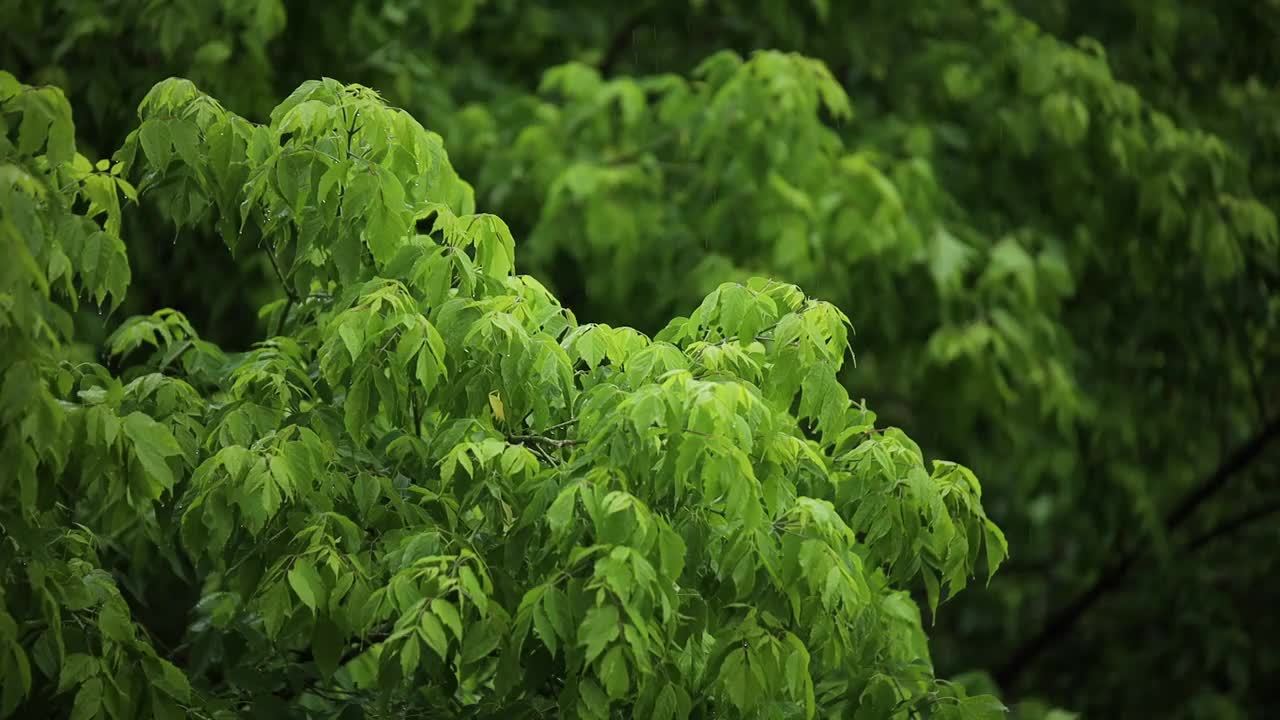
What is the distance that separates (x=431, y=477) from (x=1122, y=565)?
242 inches

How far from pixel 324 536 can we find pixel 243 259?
165 inches

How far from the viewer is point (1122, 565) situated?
9094 millimetres

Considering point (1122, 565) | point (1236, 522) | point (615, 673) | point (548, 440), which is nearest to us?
point (615, 673)

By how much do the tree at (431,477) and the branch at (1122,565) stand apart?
201 inches

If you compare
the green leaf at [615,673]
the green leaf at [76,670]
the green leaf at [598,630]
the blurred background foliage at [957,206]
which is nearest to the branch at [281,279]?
the green leaf at [76,670]

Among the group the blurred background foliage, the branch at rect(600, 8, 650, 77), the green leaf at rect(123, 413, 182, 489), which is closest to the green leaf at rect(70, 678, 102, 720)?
the green leaf at rect(123, 413, 182, 489)

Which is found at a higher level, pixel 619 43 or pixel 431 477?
pixel 431 477

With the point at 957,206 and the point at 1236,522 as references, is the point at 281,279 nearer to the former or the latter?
the point at 957,206

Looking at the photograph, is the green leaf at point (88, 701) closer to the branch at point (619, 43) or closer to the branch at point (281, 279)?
the branch at point (281, 279)

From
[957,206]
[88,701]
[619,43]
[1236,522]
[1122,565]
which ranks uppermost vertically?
[88,701]

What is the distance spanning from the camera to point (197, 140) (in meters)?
4.11

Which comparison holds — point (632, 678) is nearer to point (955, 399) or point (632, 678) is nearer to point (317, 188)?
point (317, 188)

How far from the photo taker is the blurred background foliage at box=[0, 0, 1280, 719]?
7285 millimetres

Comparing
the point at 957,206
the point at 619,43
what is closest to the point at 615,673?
the point at 957,206
